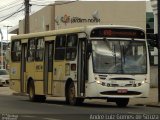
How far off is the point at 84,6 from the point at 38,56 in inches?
1542

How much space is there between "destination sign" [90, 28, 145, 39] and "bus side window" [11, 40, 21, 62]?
24.1 ft

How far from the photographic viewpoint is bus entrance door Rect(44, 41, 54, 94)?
2605 centimetres

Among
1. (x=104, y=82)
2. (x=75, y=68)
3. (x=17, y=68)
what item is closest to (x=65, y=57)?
(x=75, y=68)

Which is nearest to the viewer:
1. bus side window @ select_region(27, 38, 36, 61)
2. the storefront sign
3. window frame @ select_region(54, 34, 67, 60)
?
window frame @ select_region(54, 34, 67, 60)

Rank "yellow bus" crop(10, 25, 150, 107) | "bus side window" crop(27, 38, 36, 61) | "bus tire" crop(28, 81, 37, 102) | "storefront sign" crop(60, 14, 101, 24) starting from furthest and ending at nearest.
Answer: "storefront sign" crop(60, 14, 101, 24), "bus tire" crop(28, 81, 37, 102), "bus side window" crop(27, 38, 36, 61), "yellow bus" crop(10, 25, 150, 107)

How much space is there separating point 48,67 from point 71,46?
2645 mm

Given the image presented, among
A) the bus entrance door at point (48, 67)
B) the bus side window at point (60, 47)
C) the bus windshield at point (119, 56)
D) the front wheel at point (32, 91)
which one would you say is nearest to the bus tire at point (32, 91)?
the front wheel at point (32, 91)

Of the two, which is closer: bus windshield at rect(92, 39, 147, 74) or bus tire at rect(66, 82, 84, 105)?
bus windshield at rect(92, 39, 147, 74)

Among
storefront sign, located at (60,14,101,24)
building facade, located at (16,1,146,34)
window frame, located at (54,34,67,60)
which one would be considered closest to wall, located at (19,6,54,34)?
building facade, located at (16,1,146,34)

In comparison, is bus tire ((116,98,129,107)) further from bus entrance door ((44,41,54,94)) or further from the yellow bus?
bus entrance door ((44,41,54,94))

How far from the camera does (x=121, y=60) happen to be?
23.0 m

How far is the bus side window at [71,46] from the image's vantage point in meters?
23.8

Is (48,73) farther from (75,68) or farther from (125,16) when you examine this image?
(125,16)

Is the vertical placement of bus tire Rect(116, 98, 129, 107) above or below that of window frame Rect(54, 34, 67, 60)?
below
